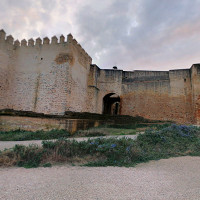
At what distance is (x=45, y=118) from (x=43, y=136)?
1183mm

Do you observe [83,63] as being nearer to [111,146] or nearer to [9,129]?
[9,129]

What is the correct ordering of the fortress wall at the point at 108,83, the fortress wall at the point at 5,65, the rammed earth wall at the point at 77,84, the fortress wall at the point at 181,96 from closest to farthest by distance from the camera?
the rammed earth wall at the point at 77,84
the fortress wall at the point at 5,65
the fortress wall at the point at 181,96
the fortress wall at the point at 108,83

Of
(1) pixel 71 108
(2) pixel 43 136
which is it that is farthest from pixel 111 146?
(1) pixel 71 108

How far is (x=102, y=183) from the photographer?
7.83ft

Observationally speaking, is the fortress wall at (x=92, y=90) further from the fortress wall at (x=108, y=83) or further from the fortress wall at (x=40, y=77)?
the fortress wall at (x=40, y=77)

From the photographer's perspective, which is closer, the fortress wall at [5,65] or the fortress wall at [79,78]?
the fortress wall at [79,78]

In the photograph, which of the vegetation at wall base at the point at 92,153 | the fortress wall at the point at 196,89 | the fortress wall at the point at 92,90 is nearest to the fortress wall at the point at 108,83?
the fortress wall at the point at 92,90

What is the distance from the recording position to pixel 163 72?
15.1 m

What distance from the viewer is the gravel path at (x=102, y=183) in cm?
200

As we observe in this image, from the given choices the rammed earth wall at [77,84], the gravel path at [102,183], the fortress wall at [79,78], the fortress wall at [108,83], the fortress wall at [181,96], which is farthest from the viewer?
the fortress wall at [108,83]

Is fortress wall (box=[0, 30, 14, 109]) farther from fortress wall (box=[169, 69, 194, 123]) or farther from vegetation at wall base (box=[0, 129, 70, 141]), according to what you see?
fortress wall (box=[169, 69, 194, 123])

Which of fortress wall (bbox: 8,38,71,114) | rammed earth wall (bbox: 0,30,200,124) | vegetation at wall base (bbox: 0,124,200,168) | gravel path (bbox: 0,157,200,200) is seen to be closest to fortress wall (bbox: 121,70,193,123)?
rammed earth wall (bbox: 0,30,200,124)

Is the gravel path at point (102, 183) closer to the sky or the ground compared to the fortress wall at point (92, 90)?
closer to the ground

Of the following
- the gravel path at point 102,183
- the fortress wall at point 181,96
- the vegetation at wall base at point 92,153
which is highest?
the fortress wall at point 181,96
